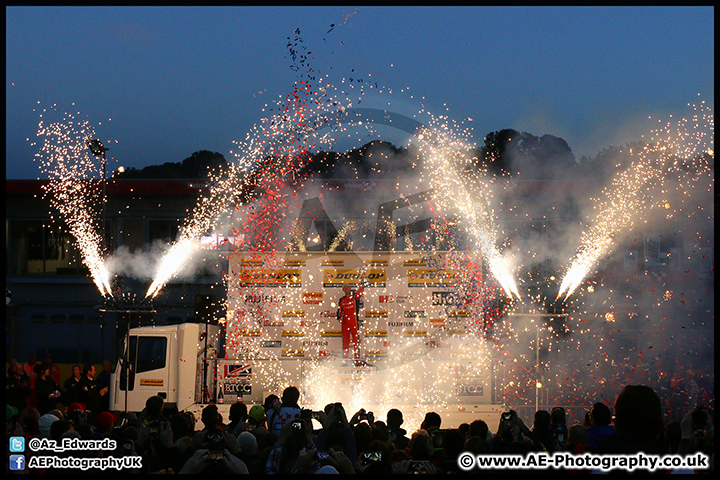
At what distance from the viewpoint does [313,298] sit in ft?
43.6

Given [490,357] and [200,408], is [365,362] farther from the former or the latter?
[200,408]

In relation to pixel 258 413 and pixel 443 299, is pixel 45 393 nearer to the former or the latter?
pixel 258 413

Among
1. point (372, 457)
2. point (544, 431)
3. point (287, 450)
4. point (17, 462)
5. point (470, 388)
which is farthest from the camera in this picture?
point (470, 388)

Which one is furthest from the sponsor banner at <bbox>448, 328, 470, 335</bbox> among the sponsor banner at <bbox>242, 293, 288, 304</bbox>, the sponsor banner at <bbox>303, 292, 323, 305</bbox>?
the sponsor banner at <bbox>242, 293, 288, 304</bbox>

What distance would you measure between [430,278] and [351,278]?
5.56ft

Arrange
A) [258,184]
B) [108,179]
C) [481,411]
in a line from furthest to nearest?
[108,179], [258,184], [481,411]

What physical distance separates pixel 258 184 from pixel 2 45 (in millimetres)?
12413

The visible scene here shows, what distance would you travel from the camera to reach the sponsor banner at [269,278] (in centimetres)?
1323

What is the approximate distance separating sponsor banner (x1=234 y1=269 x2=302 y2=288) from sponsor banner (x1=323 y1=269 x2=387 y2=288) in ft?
2.05

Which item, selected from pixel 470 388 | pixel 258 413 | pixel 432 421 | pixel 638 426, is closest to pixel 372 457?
pixel 638 426

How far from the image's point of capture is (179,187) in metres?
22.4

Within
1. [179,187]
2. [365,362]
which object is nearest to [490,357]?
[365,362]

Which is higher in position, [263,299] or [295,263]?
[295,263]

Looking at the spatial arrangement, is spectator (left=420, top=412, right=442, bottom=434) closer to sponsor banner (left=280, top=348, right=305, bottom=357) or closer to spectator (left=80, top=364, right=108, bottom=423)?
sponsor banner (left=280, top=348, right=305, bottom=357)
